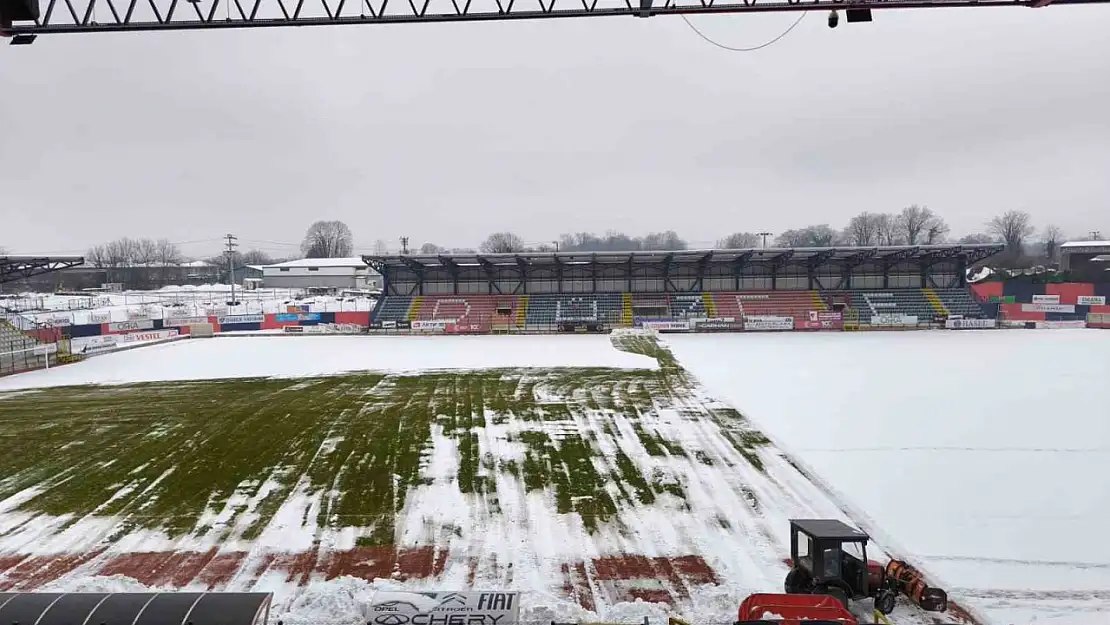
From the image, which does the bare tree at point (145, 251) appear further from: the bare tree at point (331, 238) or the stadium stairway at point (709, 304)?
the stadium stairway at point (709, 304)

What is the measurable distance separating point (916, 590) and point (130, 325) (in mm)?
55882

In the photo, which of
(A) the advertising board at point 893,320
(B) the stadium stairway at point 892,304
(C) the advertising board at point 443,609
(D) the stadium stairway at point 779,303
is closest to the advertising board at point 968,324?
(B) the stadium stairway at point 892,304

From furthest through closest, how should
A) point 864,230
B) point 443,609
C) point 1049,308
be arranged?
point 864,230 < point 1049,308 < point 443,609

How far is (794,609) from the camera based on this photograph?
7836 millimetres

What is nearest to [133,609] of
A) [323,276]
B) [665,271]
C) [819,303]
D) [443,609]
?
[443,609]

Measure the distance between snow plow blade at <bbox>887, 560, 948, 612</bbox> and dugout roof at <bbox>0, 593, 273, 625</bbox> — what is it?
9.12 meters

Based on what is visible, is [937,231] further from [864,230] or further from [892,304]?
[892,304]

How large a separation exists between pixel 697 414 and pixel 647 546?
1043 cm

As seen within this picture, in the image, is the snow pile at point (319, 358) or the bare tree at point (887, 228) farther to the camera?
the bare tree at point (887, 228)

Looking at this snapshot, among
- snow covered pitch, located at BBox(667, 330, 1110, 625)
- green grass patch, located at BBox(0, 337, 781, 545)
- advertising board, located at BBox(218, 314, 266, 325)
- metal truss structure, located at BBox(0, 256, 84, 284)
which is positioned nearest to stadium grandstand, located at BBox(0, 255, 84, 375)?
metal truss structure, located at BBox(0, 256, 84, 284)

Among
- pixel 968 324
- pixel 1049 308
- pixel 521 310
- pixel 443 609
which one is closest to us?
pixel 443 609

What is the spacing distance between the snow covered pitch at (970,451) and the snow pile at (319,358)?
9551mm

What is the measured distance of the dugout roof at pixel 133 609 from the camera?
6488 mm

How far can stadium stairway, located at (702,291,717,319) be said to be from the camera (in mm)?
52881
